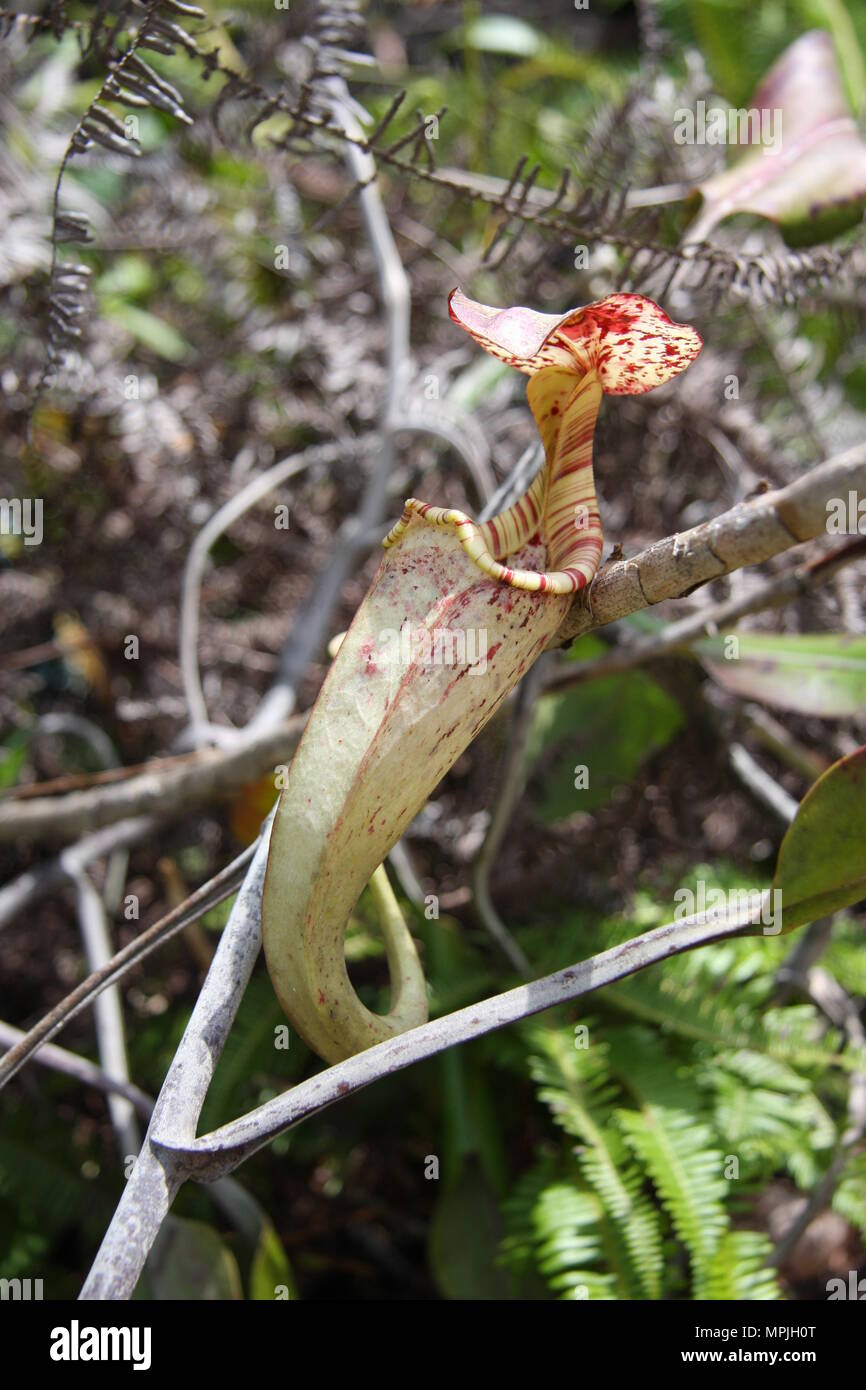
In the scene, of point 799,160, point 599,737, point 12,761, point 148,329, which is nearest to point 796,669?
point 599,737

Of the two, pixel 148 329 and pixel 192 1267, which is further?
pixel 148 329

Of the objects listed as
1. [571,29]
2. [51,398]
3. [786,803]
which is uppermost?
[571,29]

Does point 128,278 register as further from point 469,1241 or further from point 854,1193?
point 854,1193

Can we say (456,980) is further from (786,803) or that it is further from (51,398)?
(51,398)

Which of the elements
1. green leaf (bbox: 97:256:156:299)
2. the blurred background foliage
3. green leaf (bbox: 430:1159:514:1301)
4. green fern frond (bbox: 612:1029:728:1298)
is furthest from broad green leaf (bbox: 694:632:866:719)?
green leaf (bbox: 97:256:156:299)

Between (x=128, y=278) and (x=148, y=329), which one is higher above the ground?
(x=128, y=278)

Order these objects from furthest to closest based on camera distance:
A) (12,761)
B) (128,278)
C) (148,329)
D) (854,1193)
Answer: (128,278), (148,329), (12,761), (854,1193)
